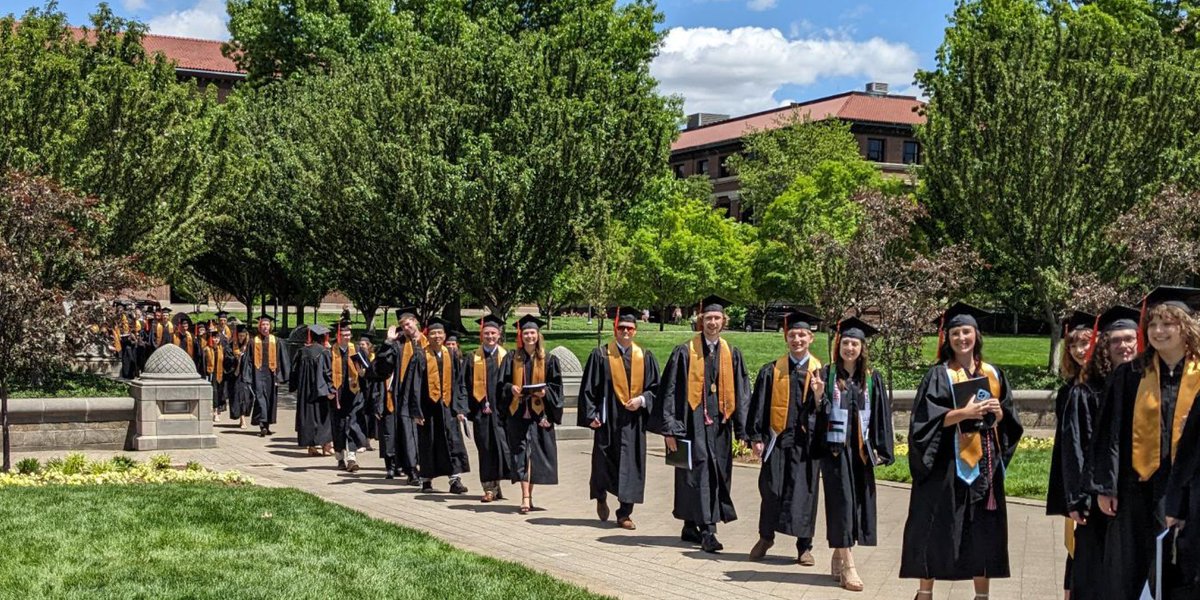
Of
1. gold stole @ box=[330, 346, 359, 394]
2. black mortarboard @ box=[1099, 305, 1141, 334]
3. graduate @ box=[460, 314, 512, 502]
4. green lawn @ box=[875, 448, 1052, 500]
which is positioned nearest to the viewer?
black mortarboard @ box=[1099, 305, 1141, 334]

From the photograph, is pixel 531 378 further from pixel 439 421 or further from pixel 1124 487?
pixel 1124 487

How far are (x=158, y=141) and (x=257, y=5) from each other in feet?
65.2

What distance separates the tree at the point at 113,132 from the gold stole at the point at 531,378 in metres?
10.9

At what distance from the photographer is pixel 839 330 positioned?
8469 mm

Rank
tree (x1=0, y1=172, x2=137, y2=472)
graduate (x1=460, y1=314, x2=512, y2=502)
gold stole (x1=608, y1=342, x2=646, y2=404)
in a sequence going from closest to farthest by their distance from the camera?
gold stole (x1=608, y1=342, x2=646, y2=404)
graduate (x1=460, y1=314, x2=512, y2=502)
tree (x1=0, y1=172, x2=137, y2=472)

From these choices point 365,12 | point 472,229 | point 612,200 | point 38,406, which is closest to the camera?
point 38,406

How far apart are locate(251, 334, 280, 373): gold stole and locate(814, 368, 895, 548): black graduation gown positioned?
12836 mm

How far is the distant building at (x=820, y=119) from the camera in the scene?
78.5 meters

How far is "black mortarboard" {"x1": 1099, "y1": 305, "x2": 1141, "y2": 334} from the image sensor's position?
6.55m

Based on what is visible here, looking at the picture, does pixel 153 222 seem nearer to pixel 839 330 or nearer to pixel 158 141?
pixel 158 141

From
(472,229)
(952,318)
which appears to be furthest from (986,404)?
(472,229)

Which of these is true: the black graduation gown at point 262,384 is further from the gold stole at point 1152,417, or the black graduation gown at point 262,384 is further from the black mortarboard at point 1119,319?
the gold stole at point 1152,417

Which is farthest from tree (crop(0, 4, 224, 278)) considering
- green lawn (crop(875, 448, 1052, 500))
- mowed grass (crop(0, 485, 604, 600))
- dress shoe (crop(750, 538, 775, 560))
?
dress shoe (crop(750, 538, 775, 560))

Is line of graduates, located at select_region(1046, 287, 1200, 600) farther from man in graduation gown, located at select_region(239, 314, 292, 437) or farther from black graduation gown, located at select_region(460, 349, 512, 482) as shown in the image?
man in graduation gown, located at select_region(239, 314, 292, 437)
